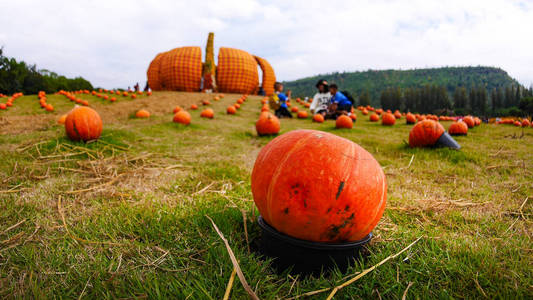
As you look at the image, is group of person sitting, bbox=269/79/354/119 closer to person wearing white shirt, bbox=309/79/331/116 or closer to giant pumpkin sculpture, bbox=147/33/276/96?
person wearing white shirt, bbox=309/79/331/116

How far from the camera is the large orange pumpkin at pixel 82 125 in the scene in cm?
437

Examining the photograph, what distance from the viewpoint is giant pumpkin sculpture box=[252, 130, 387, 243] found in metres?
1.46

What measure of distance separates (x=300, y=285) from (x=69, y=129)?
483 cm

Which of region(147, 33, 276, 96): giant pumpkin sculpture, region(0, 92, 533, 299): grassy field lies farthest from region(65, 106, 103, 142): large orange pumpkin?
region(147, 33, 276, 96): giant pumpkin sculpture

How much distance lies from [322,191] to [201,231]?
1.00m

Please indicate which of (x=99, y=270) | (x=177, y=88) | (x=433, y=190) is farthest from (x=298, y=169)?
(x=177, y=88)

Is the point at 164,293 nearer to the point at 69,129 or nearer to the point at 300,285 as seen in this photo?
the point at 300,285

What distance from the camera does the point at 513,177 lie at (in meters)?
3.48

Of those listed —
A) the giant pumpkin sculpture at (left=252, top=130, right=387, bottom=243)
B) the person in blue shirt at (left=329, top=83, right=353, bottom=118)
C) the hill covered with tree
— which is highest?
the hill covered with tree

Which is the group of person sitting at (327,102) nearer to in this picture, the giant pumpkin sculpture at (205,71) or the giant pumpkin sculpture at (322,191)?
the giant pumpkin sculpture at (322,191)

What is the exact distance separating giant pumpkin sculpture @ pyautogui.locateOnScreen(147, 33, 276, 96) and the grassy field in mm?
21279

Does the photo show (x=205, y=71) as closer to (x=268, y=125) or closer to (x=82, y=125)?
(x=268, y=125)

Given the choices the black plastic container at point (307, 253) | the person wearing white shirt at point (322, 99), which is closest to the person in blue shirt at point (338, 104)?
the person wearing white shirt at point (322, 99)

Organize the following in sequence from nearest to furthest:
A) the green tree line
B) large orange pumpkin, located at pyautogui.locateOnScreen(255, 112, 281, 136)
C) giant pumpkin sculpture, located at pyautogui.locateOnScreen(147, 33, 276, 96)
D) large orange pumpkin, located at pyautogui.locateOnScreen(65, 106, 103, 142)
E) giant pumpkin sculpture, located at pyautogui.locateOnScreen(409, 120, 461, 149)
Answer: large orange pumpkin, located at pyautogui.locateOnScreen(65, 106, 103, 142) → giant pumpkin sculpture, located at pyautogui.locateOnScreen(409, 120, 461, 149) → large orange pumpkin, located at pyautogui.locateOnScreen(255, 112, 281, 136) → the green tree line → giant pumpkin sculpture, located at pyautogui.locateOnScreen(147, 33, 276, 96)
